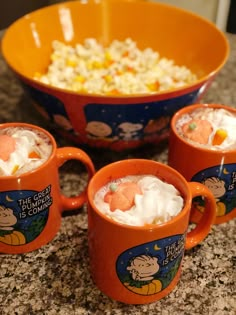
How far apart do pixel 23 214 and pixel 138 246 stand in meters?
0.17

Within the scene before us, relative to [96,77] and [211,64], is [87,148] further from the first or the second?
[211,64]

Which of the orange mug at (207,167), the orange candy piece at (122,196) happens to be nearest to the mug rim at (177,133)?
the orange mug at (207,167)

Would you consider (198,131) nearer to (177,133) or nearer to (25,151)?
(177,133)

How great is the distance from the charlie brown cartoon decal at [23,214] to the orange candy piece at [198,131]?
0.72 ft

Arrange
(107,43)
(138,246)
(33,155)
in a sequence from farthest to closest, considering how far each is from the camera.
Answer: (107,43) → (33,155) → (138,246)

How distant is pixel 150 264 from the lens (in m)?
0.56

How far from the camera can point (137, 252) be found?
0.55m

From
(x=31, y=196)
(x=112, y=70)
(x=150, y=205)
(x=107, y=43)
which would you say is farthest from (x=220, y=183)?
(x=107, y=43)

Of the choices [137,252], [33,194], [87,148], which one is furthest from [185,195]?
[87,148]

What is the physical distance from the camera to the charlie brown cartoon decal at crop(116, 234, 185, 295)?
1.80ft

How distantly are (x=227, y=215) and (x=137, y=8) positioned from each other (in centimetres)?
54

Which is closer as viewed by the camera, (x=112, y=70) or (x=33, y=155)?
(x=33, y=155)

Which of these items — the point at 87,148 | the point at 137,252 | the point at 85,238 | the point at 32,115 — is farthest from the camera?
the point at 32,115

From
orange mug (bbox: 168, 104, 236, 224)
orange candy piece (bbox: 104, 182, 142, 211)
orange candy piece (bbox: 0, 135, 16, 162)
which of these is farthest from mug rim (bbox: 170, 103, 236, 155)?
orange candy piece (bbox: 0, 135, 16, 162)
